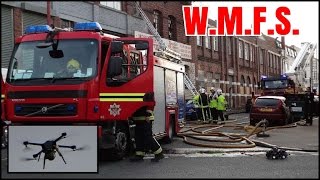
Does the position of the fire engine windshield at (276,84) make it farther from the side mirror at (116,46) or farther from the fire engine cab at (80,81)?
the side mirror at (116,46)

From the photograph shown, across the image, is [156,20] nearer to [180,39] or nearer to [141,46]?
[180,39]

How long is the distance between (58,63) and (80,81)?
0.55 metres

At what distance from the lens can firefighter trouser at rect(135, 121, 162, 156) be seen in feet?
32.8

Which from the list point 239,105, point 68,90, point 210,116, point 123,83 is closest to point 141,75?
point 123,83

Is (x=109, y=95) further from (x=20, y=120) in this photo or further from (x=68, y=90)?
(x=20, y=120)

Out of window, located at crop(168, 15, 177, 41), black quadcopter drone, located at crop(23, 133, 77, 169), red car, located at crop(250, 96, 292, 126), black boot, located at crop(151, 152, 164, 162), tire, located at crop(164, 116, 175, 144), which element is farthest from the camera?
window, located at crop(168, 15, 177, 41)

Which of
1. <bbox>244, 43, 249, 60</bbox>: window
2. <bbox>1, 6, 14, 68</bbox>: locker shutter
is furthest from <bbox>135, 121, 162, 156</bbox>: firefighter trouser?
<bbox>244, 43, 249, 60</bbox>: window

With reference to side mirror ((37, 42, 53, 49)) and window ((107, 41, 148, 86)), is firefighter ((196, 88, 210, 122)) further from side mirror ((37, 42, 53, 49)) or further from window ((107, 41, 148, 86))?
side mirror ((37, 42, 53, 49))

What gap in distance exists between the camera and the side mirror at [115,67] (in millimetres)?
9578

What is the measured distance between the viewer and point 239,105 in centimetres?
3972

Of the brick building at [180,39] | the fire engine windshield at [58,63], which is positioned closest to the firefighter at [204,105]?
the brick building at [180,39]

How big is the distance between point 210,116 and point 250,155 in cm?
1056

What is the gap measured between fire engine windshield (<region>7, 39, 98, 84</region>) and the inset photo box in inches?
92.1

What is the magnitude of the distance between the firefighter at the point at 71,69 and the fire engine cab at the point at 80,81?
0.01 metres
